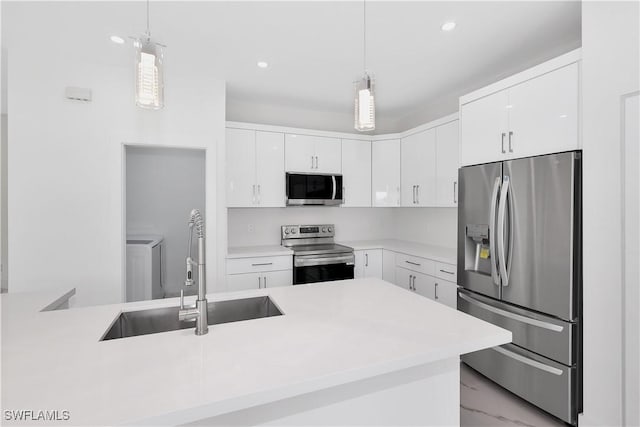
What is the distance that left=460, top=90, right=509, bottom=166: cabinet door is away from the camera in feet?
7.63

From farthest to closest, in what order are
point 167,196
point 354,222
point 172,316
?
point 167,196
point 354,222
point 172,316

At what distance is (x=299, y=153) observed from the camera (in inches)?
148

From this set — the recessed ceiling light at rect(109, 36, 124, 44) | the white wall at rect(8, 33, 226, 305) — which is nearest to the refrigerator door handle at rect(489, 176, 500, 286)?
the white wall at rect(8, 33, 226, 305)

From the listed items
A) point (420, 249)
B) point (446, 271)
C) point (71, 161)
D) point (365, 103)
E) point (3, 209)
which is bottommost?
point (446, 271)

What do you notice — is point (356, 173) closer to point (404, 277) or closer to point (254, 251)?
point (404, 277)

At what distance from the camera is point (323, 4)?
1.98m

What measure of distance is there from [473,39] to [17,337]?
3.22m

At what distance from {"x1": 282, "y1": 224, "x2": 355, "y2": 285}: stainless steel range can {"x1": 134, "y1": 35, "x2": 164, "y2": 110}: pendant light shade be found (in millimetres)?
2421

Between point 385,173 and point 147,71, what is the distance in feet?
10.5

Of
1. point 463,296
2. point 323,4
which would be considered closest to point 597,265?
point 463,296

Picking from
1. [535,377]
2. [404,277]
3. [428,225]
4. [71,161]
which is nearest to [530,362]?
[535,377]

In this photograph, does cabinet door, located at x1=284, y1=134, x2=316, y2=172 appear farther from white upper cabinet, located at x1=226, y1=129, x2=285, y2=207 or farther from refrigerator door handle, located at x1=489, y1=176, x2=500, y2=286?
refrigerator door handle, located at x1=489, y1=176, x2=500, y2=286

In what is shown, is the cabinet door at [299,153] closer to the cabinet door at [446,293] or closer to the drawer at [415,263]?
the drawer at [415,263]

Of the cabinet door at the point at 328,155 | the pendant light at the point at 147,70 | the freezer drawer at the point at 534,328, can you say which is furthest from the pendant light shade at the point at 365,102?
the cabinet door at the point at 328,155
